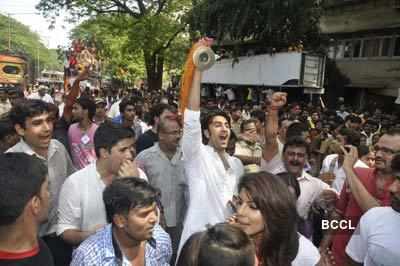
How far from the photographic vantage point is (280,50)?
1920cm

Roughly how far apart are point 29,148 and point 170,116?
1274 mm

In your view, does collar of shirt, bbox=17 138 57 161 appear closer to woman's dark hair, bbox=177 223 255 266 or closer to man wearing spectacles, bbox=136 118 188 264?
man wearing spectacles, bbox=136 118 188 264

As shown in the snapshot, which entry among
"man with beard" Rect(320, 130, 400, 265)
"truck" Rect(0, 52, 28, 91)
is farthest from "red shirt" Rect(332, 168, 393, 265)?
"truck" Rect(0, 52, 28, 91)

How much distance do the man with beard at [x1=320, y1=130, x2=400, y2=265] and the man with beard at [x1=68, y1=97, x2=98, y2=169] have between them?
2.38m

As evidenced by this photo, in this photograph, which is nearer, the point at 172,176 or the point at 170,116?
the point at 172,176

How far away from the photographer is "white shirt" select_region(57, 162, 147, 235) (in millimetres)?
2697

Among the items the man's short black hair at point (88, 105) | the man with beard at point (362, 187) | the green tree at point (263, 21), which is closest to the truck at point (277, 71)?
the green tree at point (263, 21)

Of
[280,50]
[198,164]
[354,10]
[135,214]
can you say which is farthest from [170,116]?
[354,10]

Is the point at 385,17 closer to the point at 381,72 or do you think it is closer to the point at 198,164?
the point at 381,72

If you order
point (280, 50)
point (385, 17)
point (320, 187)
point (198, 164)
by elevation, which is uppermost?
point (385, 17)

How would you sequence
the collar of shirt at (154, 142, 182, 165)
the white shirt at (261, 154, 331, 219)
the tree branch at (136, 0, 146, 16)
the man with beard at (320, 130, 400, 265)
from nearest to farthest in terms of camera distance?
the man with beard at (320, 130, 400, 265), the white shirt at (261, 154, 331, 219), the collar of shirt at (154, 142, 182, 165), the tree branch at (136, 0, 146, 16)

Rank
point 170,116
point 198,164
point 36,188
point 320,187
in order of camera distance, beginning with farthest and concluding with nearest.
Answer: point 170,116 → point 320,187 → point 198,164 → point 36,188

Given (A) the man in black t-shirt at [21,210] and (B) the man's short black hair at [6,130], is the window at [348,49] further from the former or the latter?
(A) the man in black t-shirt at [21,210]

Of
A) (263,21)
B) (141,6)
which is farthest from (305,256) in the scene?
(141,6)
